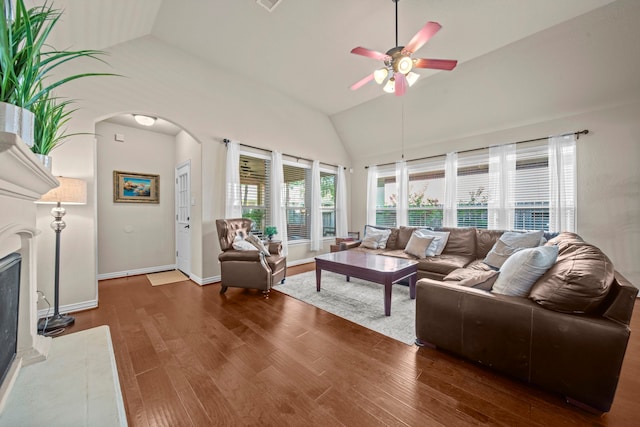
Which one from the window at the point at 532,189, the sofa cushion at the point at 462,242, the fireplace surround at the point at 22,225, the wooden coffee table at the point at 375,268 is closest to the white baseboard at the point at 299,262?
the wooden coffee table at the point at 375,268

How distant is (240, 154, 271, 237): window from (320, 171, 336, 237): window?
162 centimetres

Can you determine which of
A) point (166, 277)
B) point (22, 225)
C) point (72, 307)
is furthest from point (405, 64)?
point (166, 277)

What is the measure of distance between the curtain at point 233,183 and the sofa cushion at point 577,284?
3827mm

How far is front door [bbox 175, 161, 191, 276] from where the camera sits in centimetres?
420

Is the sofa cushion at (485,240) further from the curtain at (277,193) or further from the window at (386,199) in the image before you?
the curtain at (277,193)

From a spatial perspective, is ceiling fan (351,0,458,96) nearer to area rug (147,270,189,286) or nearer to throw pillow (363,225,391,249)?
throw pillow (363,225,391,249)

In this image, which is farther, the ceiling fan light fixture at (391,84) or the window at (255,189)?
the window at (255,189)

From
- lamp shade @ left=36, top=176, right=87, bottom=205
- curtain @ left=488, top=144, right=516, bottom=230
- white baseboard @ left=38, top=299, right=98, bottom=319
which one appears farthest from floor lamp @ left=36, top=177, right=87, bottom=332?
curtain @ left=488, top=144, right=516, bottom=230

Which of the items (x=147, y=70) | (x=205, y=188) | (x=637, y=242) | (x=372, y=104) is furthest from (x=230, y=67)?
(x=637, y=242)

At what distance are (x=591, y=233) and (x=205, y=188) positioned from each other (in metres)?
5.94

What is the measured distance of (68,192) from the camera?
2.32m

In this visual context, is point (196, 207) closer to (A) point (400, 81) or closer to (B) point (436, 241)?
(A) point (400, 81)

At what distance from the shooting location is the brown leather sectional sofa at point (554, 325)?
1.33 metres

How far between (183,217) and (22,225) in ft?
10.9
